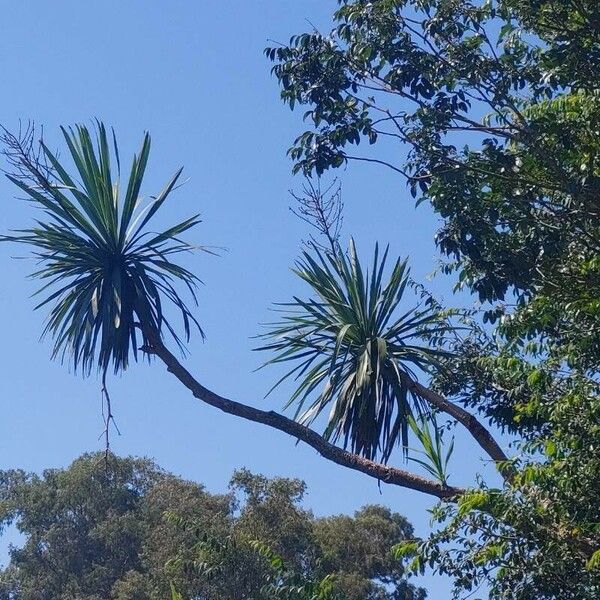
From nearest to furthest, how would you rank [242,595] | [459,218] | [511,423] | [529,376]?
[529,376]
[459,218]
[511,423]
[242,595]

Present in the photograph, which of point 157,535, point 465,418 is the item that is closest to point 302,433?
point 465,418

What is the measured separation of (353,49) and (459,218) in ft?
6.14

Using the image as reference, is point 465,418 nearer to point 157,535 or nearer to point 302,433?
point 302,433

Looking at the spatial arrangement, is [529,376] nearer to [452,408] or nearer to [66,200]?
[452,408]

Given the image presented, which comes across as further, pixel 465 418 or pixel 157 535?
pixel 157 535

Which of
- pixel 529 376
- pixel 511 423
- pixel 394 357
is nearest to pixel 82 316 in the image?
pixel 394 357

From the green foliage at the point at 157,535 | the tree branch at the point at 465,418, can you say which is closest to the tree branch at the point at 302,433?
the tree branch at the point at 465,418

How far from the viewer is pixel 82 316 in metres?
12.2

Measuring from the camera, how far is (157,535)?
25.2 m

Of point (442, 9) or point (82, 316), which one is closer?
point (442, 9)

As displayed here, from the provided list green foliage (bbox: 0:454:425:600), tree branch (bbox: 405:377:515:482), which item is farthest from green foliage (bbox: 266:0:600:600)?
green foliage (bbox: 0:454:425:600)

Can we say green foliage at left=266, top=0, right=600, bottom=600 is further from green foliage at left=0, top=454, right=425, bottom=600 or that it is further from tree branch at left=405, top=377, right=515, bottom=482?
green foliage at left=0, top=454, right=425, bottom=600

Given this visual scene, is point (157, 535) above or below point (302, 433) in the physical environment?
above

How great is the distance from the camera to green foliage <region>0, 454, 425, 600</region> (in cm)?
2112
